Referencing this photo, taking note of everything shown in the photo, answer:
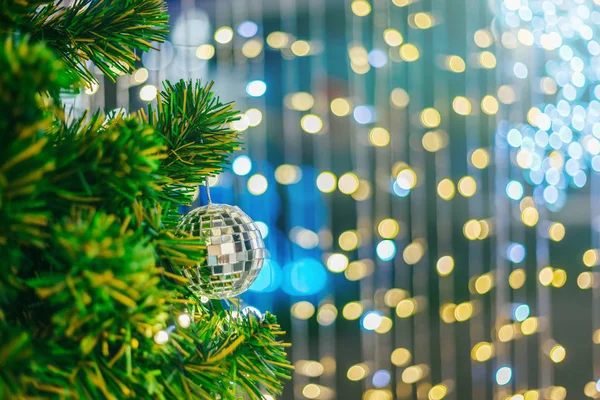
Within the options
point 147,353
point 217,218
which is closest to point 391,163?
point 217,218

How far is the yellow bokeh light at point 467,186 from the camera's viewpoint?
56.1 inches

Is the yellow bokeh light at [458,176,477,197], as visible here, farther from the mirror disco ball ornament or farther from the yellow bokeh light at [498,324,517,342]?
the mirror disco ball ornament

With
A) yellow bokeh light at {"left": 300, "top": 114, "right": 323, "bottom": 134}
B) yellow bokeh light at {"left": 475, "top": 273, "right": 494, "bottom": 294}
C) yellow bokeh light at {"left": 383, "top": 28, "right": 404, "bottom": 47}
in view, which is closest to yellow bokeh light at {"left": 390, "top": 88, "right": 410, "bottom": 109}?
yellow bokeh light at {"left": 383, "top": 28, "right": 404, "bottom": 47}

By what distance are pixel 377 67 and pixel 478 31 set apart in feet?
1.11

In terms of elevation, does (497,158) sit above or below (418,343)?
above

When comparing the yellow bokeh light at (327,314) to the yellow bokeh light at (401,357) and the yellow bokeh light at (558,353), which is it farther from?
the yellow bokeh light at (558,353)

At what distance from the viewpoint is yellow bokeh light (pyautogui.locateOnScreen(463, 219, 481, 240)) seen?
1423 mm


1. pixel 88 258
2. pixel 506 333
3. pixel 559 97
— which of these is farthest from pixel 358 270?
pixel 88 258

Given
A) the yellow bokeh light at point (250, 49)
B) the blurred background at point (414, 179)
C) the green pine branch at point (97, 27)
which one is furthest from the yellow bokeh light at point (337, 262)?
the green pine branch at point (97, 27)

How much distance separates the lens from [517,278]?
1.48m

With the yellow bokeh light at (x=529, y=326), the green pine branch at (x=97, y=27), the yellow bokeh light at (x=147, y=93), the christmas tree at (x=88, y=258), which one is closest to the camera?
the christmas tree at (x=88, y=258)

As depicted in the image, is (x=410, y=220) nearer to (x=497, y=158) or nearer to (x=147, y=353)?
(x=497, y=158)

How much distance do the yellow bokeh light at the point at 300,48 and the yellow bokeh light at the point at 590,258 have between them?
1.09 meters

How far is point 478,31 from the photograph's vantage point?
56.6 inches
